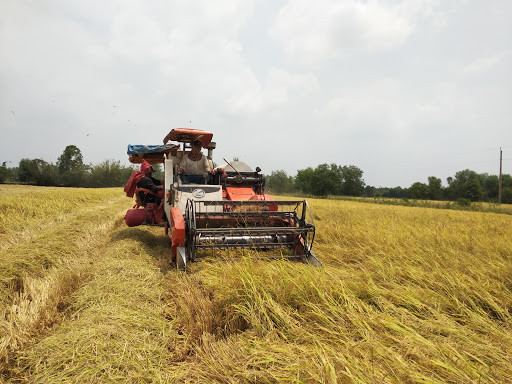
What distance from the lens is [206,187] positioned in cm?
542

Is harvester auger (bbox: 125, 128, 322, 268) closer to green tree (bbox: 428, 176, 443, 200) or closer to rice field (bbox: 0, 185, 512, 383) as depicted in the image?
rice field (bbox: 0, 185, 512, 383)

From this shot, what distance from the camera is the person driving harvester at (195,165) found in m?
6.11

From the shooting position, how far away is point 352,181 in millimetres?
76812

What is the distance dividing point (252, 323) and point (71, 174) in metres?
64.1

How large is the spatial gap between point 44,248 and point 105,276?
201 centimetres

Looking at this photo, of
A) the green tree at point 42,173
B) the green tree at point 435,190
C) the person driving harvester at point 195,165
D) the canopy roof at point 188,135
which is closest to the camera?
the canopy roof at point 188,135

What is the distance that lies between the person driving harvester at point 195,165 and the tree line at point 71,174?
56304 mm

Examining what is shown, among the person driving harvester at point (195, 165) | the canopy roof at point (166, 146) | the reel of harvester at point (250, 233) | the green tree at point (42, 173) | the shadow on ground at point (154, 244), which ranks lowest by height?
the shadow on ground at point (154, 244)

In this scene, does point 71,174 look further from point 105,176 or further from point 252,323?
point 252,323

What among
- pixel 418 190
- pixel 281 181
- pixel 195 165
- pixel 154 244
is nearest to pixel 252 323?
pixel 154 244

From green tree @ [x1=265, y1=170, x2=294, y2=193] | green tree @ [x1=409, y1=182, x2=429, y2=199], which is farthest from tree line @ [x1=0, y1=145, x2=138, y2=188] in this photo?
green tree @ [x1=409, y1=182, x2=429, y2=199]

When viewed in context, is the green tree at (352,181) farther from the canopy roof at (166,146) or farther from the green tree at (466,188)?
the canopy roof at (166,146)

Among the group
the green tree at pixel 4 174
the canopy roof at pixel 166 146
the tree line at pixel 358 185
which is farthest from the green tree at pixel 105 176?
the canopy roof at pixel 166 146

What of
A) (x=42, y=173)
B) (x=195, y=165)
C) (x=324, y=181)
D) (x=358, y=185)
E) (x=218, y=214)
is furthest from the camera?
(x=358, y=185)
